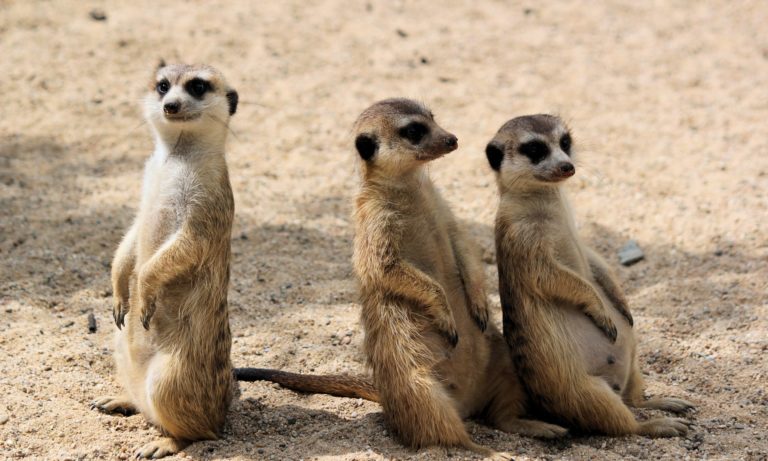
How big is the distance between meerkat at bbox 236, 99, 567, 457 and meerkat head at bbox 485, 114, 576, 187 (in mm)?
259

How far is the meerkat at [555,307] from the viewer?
3027 mm

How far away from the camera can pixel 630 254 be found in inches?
178

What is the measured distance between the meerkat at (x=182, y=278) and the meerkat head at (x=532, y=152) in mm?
988

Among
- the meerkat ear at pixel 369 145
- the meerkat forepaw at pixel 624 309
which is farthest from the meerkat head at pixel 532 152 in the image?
the meerkat forepaw at pixel 624 309

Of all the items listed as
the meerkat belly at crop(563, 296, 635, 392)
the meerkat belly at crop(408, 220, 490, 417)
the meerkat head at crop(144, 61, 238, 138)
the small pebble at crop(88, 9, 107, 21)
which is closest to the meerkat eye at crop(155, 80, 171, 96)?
the meerkat head at crop(144, 61, 238, 138)

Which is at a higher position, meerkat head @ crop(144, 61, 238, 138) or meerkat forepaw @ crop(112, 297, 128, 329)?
meerkat head @ crop(144, 61, 238, 138)

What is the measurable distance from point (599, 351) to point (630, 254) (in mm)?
Result: 1480

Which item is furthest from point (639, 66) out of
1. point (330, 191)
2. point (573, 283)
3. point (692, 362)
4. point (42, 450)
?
point (42, 450)

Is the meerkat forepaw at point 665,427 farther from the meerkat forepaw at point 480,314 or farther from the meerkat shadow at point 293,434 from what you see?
the meerkat shadow at point 293,434

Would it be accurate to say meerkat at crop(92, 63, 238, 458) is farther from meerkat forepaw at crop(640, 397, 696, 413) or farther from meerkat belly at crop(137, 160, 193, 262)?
meerkat forepaw at crop(640, 397, 696, 413)

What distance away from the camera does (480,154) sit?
5574 millimetres

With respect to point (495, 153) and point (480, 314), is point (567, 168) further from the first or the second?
point (480, 314)

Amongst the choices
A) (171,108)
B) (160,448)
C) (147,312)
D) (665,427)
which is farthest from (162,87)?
(665,427)

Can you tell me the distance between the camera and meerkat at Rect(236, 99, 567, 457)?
9.76ft
